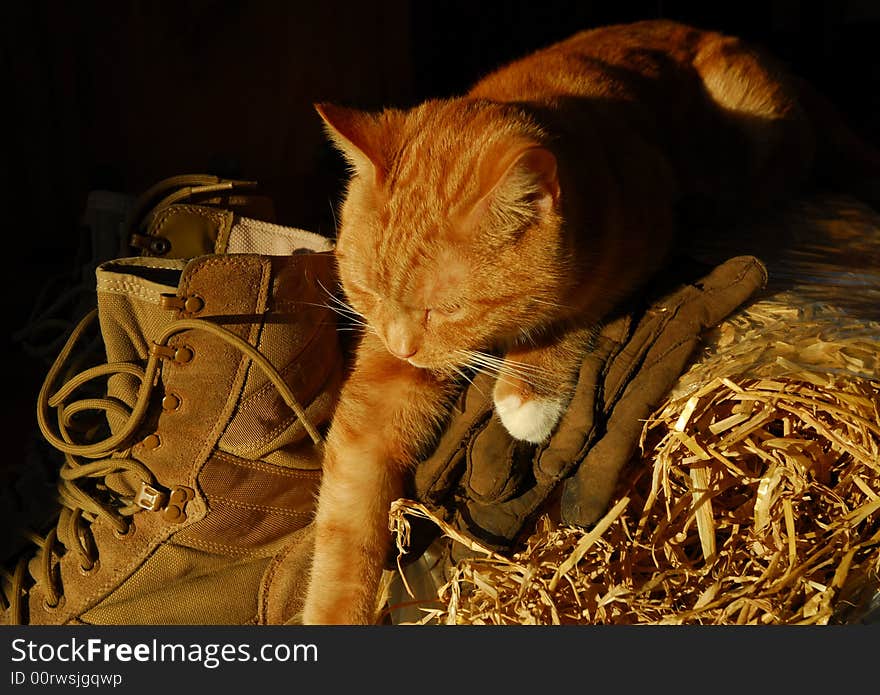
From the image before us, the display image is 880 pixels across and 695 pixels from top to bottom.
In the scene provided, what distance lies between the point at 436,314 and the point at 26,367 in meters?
1.42

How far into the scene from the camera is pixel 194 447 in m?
1.10

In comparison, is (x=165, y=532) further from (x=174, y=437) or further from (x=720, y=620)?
(x=720, y=620)

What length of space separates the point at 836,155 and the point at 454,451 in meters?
1.21

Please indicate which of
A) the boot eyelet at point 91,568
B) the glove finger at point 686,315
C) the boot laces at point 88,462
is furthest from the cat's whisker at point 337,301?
the boot eyelet at point 91,568

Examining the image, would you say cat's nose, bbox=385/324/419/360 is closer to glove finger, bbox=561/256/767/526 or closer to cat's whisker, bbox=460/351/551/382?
cat's whisker, bbox=460/351/551/382

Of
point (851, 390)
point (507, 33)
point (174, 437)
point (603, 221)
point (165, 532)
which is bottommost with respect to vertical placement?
point (165, 532)

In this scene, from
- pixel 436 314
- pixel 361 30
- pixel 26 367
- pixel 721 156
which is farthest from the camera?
pixel 361 30

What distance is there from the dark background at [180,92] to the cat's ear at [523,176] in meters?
0.71

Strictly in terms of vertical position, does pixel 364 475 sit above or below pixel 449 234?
below

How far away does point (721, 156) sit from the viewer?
1.52 meters

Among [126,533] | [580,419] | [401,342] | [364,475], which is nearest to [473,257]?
[401,342]

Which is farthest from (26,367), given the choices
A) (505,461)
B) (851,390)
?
(851,390)

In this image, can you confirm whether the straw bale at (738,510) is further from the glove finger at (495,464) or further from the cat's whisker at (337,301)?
the cat's whisker at (337,301)

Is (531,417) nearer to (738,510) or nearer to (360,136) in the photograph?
(738,510)
